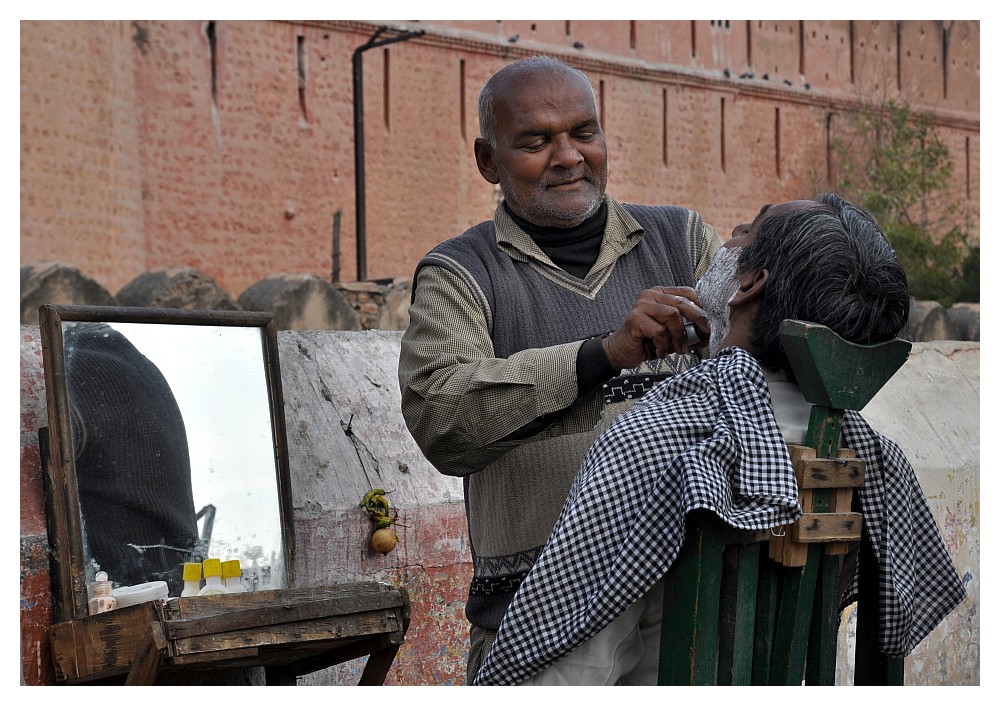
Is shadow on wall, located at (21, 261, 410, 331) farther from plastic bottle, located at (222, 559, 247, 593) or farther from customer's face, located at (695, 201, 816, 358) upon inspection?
customer's face, located at (695, 201, 816, 358)

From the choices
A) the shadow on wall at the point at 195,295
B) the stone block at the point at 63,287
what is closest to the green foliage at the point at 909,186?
the shadow on wall at the point at 195,295

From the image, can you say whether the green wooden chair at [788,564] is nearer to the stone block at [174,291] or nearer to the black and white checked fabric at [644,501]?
the black and white checked fabric at [644,501]

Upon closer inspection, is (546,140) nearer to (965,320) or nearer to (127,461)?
(127,461)

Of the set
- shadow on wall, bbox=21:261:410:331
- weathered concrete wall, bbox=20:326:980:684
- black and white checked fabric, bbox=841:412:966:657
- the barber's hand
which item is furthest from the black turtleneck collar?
shadow on wall, bbox=21:261:410:331

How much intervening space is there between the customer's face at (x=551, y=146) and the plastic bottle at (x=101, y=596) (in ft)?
3.85

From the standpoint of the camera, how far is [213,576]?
269 centimetres

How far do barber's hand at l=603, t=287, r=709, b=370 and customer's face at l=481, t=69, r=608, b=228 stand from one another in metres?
0.37

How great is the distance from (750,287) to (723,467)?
276 millimetres

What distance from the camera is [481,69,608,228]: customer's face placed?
2107 millimetres

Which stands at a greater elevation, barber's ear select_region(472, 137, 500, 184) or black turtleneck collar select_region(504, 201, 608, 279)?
barber's ear select_region(472, 137, 500, 184)

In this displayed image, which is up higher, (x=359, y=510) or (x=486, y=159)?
(x=486, y=159)

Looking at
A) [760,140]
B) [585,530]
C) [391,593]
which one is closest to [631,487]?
[585,530]

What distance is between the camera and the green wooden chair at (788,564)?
5.18ft

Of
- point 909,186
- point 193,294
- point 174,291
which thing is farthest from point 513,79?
point 909,186
